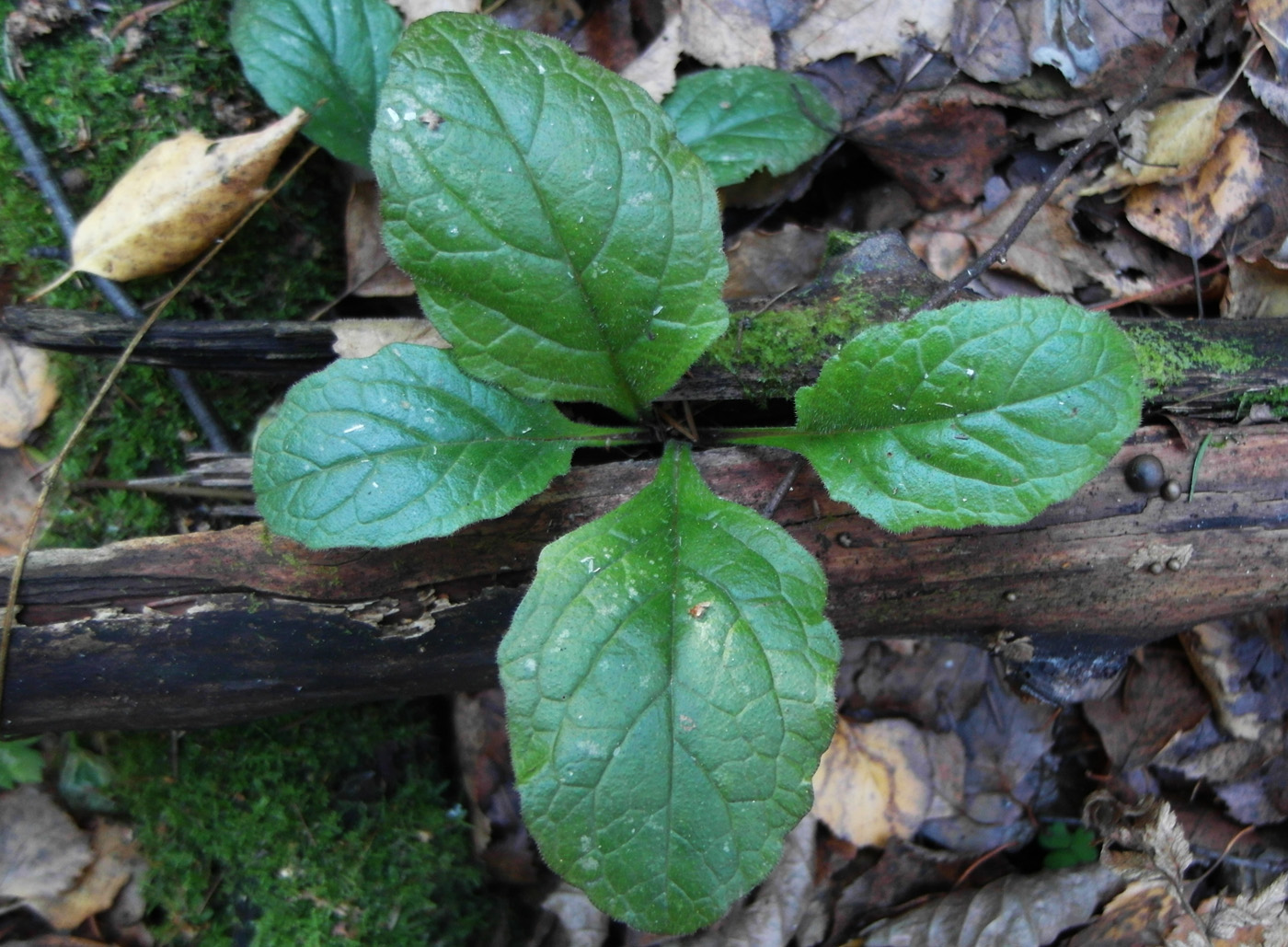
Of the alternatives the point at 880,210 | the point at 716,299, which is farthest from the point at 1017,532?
the point at 880,210

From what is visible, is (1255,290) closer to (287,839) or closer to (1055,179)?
(1055,179)

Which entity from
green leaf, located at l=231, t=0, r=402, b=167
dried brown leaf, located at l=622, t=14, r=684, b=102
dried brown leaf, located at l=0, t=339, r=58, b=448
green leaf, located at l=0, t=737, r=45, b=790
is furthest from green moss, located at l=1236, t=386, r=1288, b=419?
green leaf, located at l=0, t=737, r=45, b=790

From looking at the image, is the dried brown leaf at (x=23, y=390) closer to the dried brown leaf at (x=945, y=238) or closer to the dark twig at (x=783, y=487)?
the dark twig at (x=783, y=487)

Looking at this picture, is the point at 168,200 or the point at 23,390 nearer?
the point at 168,200

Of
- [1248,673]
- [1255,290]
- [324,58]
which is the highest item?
[324,58]

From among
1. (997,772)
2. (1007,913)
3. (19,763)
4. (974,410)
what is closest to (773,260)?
(974,410)

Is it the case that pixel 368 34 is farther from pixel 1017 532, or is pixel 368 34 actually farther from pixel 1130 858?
pixel 1130 858

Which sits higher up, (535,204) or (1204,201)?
(535,204)
